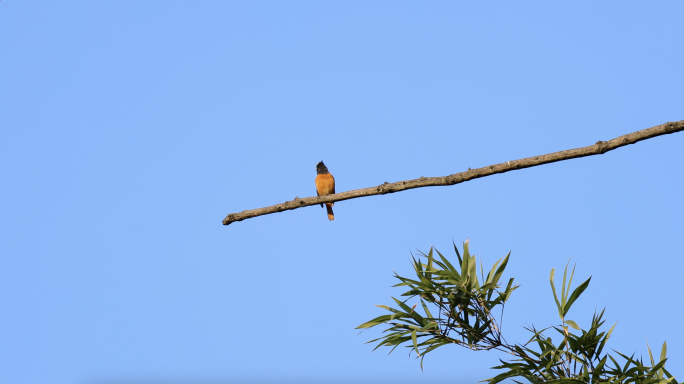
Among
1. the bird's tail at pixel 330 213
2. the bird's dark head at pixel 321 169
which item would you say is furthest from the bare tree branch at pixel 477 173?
the bird's dark head at pixel 321 169

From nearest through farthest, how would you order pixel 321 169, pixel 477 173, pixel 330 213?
pixel 477 173 → pixel 330 213 → pixel 321 169

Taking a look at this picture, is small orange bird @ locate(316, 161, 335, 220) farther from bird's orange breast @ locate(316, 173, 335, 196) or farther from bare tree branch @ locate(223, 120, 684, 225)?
bare tree branch @ locate(223, 120, 684, 225)

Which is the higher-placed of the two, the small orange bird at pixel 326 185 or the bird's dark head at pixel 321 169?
the bird's dark head at pixel 321 169

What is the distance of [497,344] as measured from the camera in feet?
15.6

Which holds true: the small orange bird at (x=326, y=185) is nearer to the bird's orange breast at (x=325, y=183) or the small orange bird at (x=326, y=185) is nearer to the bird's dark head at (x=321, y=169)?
the bird's orange breast at (x=325, y=183)

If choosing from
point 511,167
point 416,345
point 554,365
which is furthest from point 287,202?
point 554,365

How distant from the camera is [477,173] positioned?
122 inches

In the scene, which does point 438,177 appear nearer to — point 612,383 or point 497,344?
point 497,344

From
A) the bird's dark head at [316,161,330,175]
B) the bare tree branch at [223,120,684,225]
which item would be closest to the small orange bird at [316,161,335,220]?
the bird's dark head at [316,161,330,175]

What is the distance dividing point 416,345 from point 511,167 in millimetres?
2270

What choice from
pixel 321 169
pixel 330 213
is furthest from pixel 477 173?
pixel 321 169

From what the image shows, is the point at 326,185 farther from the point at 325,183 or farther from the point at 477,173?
the point at 477,173

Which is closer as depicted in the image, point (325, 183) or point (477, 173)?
point (477, 173)

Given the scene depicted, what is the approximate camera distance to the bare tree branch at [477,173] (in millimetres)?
2748
